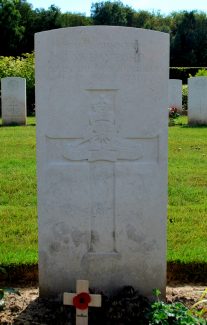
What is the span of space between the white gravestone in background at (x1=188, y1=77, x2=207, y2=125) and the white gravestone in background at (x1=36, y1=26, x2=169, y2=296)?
35.0ft

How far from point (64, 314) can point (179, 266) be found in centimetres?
111

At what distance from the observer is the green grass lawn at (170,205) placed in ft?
13.0

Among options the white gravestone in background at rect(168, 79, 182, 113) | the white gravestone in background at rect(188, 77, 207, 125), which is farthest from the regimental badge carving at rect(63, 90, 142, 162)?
the white gravestone in background at rect(168, 79, 182, 113)

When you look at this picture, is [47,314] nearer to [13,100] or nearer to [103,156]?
[103,156]

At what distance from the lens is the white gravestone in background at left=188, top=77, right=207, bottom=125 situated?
44.2 ft

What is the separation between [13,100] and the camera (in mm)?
14406

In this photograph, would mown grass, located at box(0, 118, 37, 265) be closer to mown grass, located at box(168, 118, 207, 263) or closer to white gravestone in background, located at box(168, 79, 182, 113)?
mown grass, located at box(168, 118, 207, 263)

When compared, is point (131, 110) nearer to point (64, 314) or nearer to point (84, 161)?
point (84, 161)

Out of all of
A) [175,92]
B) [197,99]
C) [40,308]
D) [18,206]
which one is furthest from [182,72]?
[40,308]

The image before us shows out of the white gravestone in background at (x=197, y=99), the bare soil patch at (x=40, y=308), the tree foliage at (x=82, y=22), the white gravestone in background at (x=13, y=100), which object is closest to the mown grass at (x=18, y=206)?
the bare soil patch at (x=40, y=308)

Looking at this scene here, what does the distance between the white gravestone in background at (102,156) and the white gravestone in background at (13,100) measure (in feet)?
36.9

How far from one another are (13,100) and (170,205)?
9835 millimetres

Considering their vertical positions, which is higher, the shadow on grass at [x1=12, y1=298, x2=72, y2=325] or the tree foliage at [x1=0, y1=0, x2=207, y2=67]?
the tree foliage at [x1=0, y1=0, x2=207, y2=67]

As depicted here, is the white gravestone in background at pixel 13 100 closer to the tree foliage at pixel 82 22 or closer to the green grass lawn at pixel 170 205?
the green grass lawn at pixel 170 205
